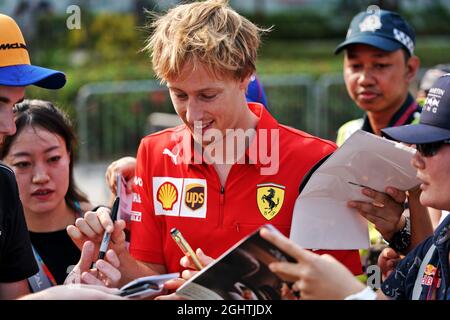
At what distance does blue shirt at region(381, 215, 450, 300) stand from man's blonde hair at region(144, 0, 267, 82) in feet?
3.18

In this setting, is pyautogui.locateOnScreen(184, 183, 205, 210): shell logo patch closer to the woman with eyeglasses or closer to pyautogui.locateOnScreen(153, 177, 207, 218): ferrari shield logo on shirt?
pyautogui.locateOnScreen(153, 177, 207, 218): ferrari shield logo on shirt

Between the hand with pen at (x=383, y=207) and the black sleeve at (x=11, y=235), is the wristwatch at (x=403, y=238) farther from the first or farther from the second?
the black sleeve at (x=11, y=235)

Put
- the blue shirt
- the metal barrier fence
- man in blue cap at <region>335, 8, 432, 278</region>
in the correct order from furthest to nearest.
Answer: the metal barrier fence, man in blue cap at <region>335, 8, 432, 278</region>, the blue shirt

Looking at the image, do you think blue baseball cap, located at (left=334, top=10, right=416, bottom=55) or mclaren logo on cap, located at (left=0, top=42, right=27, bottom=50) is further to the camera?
blue baseball cap, located at (left=334, top=10, right=416, bottom=55)

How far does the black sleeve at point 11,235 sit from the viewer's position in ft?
11.0

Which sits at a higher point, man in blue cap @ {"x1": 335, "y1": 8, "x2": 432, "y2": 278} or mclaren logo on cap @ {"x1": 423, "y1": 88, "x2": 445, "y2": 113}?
man in blue cap @ {"x1": 335, "y1": 8, "x2": 432, "y2": 278}

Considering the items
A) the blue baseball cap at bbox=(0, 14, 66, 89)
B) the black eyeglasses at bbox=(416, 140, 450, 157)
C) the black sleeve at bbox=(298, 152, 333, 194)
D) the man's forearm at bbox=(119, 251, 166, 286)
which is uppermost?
the blue baseball cap at bbox=(0, 14, 66, 89)

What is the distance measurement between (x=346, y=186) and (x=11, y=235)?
130cm

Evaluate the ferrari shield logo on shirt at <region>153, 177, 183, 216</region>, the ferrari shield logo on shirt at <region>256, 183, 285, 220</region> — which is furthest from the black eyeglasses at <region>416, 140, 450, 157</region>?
the ferrari shield logo on shirt at <region>153, 177, 183, 216</region>

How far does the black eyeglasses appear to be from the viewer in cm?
300

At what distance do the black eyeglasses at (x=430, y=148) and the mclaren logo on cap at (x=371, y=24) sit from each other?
2.21m

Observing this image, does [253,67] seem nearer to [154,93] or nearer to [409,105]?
[409,105]

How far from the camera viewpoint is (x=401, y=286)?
3104 mm

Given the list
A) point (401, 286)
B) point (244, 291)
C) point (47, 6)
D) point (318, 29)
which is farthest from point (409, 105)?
point (318, 29)
